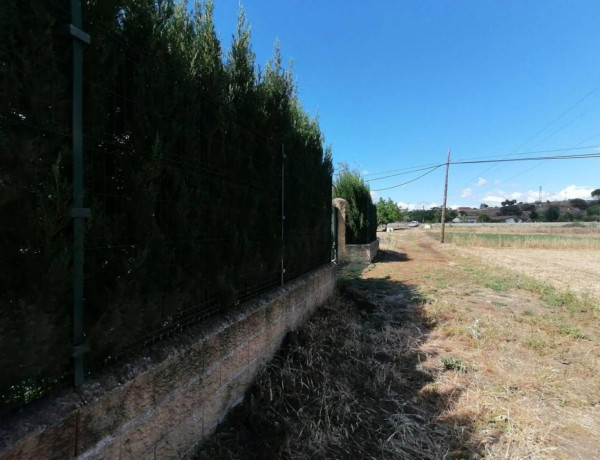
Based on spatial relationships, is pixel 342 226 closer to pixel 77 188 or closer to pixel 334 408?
pixel 334 408

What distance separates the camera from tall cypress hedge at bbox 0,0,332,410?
1.35 metres

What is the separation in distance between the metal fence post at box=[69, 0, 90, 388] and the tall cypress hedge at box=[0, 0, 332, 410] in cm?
4

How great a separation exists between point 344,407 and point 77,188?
2.68 m

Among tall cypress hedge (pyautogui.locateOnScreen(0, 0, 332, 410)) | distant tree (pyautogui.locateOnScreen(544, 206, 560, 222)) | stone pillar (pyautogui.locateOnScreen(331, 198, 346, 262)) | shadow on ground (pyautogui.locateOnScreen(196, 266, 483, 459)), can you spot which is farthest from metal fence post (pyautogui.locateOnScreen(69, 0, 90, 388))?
distant tree (pyautogui.locateOnScreen(544, 206, 560, 222))

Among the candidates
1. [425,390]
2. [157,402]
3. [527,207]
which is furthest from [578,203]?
[157,402]

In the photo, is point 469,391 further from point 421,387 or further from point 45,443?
point 45,443

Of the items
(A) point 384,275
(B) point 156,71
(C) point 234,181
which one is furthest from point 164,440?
(A) point 384,275

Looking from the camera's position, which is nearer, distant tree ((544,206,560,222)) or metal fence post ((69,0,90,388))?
metal fence post ((69,0,90,388))

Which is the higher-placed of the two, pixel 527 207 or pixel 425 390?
pixel 527 207

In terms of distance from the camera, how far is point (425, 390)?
357 centimetres

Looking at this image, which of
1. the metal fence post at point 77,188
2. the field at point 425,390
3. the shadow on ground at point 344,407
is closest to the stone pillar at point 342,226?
the field at point 425,390

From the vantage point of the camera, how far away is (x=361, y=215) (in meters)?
15.0

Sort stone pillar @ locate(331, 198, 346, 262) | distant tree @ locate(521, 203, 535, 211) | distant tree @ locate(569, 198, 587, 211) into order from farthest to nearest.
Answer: distant tree @ locate(521, 203, 535, 211), distant tree @ locate(569, 198, 587, 211), stone pillar @ locate(331, 198, 346, 262)

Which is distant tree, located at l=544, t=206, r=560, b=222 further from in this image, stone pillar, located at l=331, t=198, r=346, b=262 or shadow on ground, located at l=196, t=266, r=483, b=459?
shadow on ground, located at l=196, t=266, r=483, b=459
